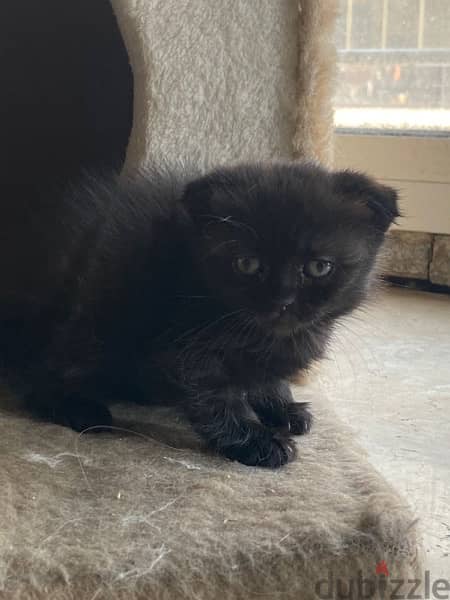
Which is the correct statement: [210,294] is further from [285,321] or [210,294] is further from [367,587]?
[367,587]

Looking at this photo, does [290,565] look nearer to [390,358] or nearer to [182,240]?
[182,240]

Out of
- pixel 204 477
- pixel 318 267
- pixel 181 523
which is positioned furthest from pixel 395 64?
pixel 181 523

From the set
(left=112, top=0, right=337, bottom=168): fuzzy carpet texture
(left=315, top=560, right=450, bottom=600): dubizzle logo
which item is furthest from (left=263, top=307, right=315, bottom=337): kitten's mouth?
(left=112, top=0, right=337, bottom=168): fuzzy carpet texture

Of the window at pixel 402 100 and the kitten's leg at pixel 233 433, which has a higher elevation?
the window at pixel 402 100

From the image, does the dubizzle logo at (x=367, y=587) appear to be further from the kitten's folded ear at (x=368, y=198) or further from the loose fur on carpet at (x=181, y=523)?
the kitten's folded ear at (x=368, y=198)

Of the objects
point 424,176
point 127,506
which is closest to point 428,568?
point 127,506

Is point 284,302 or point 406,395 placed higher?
point 284,302

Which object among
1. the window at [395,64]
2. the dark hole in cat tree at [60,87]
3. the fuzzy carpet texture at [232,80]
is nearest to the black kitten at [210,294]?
the fuzzy carpet texture at [232,80]
